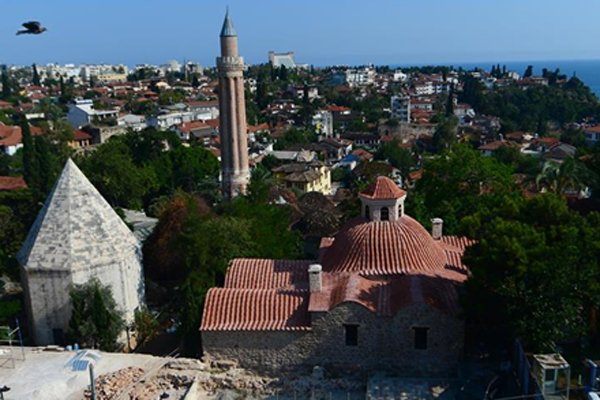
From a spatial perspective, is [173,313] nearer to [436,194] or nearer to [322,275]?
[322,275]

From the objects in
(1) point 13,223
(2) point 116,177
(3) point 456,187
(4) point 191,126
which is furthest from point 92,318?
(4) point 191,126

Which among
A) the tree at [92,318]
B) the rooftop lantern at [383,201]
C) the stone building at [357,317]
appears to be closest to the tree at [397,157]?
the rooftop lantern at [383,201]

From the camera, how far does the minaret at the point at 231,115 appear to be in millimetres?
40125

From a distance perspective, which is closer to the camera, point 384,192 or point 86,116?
point 384,192

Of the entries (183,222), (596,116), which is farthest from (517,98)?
(183,222)

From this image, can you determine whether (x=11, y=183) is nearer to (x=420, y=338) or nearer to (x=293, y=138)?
(x=420, y=338)

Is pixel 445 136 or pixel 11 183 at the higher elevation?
pixel 11 183

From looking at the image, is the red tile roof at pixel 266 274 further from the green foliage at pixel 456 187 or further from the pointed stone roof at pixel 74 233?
the green foliage at pixel 456 187

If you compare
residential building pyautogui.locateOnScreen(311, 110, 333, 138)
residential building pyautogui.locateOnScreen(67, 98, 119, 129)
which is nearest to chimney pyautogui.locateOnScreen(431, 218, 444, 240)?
residential building pyautogui.locateOnScreen(67, 98, 119, 129)

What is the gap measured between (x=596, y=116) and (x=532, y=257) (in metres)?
106

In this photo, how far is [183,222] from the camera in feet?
88.8

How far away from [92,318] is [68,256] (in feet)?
8.26

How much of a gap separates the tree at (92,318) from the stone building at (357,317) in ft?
13.6

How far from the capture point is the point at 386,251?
2100cm
